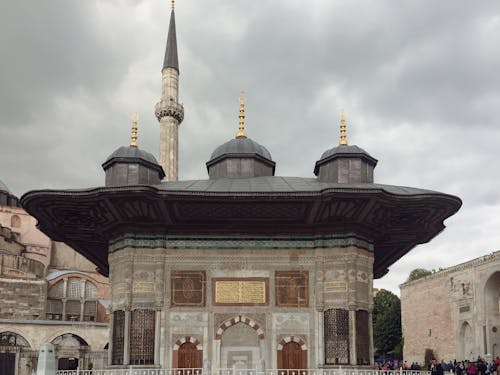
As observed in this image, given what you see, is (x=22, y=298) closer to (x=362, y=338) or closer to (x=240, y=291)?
(x=240, y=291)

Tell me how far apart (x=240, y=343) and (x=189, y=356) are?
Result: 131 centimetres

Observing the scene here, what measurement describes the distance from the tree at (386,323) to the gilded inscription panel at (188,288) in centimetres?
4276

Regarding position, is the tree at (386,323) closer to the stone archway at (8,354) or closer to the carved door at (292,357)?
the stone archway at (8,354)

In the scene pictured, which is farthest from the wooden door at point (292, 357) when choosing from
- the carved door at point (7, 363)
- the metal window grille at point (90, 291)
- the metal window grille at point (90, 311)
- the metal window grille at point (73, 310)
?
the metal window grille at point (90, 291)

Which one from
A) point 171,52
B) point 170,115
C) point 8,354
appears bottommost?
point 8,354

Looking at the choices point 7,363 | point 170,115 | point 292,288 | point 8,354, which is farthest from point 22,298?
point 292,288

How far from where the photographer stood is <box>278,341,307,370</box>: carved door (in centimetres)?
1512

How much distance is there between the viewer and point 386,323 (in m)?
56.3

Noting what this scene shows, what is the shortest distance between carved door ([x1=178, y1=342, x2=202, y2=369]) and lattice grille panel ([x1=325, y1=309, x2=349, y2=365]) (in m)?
3.20

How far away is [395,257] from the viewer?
20.7 meters

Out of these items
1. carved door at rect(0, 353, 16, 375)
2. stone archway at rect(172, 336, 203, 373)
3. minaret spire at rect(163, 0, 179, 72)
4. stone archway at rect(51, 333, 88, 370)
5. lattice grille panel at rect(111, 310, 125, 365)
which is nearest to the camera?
stone archway at rect(172, 336, 203, 373)

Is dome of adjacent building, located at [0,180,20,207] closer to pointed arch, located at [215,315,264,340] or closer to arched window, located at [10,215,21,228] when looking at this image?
arched window, located at [10,215,21,228]

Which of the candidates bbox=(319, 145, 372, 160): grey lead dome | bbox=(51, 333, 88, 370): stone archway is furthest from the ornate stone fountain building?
bbox=(51, 333, 88, 370): stone archway

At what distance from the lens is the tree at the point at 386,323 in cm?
5533
